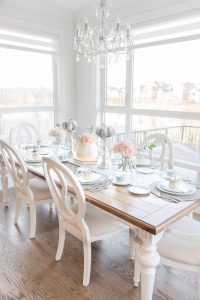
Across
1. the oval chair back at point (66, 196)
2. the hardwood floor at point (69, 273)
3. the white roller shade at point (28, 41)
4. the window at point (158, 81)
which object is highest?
the white roller shade at point (28, 41)

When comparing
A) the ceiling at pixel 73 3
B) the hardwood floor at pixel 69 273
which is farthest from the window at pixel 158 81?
the hardwood floor at pixel 69 273

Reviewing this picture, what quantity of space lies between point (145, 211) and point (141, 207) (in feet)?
0.18

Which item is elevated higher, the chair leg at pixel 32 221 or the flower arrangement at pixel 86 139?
the flower arrangement at pixel 86 139

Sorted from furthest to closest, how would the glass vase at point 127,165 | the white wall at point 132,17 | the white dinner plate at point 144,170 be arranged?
the white wall at point 132,17 < the white dinner plate at point 144,170 < the glass vase at point 127,165

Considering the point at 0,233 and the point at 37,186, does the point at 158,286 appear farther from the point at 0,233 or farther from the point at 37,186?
the point at 0,233

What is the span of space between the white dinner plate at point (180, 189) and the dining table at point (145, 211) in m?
0.04

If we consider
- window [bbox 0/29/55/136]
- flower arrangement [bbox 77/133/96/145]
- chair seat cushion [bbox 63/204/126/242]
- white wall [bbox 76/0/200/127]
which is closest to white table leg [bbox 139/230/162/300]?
chair seat cushion [bbox 63/204/126/242]

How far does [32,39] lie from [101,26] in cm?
202

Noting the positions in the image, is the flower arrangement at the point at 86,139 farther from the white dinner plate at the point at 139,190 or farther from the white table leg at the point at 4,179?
the white table leg at the point at 4,179

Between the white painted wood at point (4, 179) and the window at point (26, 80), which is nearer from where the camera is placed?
the white painted wood at point (4, 179)

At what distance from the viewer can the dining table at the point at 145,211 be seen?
1.31 m

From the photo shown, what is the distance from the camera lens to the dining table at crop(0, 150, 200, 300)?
131 cm

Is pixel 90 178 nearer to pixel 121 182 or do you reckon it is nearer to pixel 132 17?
pixel 121 182

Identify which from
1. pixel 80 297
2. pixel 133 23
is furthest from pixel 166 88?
pixel 80 297
